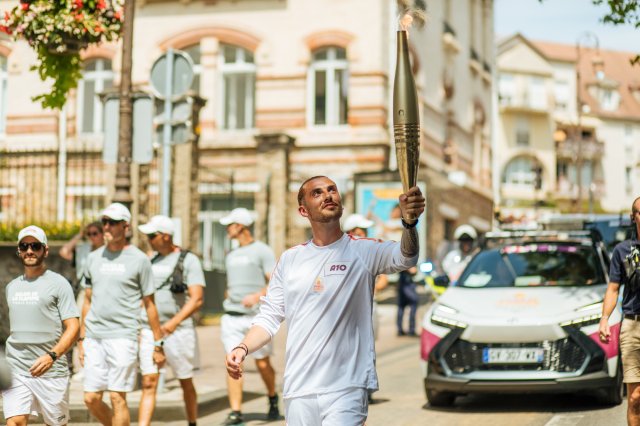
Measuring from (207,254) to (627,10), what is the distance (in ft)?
47.6

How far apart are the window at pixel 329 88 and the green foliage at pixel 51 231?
34.5ft

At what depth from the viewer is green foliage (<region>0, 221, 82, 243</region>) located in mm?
16547

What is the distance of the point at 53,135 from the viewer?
28.9 meters

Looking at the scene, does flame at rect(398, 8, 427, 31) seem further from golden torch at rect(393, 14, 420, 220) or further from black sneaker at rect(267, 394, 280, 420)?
black sneaker at rect(267, 394, 280, 420)

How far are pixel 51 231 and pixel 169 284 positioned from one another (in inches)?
318

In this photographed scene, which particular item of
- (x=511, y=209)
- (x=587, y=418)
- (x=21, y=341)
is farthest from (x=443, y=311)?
(x=511, y=209)

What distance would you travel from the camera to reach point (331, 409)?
5.49m

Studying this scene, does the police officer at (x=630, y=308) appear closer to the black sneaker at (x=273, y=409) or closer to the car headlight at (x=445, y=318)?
the car headlight at (x=445, y=318)

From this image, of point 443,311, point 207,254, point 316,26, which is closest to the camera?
point 443,311

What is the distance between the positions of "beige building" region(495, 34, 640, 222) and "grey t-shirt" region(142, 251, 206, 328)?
58905 millimetres

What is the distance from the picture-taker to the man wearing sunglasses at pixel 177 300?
9.68 m

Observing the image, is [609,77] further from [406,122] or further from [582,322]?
[406,122]

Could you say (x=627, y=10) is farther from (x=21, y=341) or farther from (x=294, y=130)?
(x=294, y=130)

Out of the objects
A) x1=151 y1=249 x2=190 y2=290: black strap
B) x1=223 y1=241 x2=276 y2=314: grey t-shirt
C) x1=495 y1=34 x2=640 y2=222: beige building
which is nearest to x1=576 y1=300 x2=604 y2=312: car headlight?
x1=223 y1=241 x2=276 y2=314: grey t-shirt
